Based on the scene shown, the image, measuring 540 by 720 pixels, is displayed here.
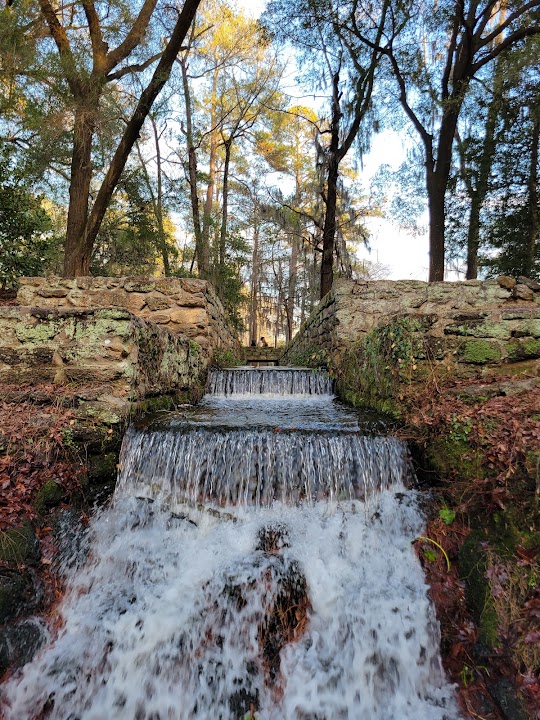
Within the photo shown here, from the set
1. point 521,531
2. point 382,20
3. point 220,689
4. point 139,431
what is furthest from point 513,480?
point 382,20

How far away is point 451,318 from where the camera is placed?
14.8 ft

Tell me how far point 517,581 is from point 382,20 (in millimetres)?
11463

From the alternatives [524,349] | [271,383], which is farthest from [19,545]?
[524,349]

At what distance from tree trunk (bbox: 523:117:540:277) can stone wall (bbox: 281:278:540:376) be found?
433 cm

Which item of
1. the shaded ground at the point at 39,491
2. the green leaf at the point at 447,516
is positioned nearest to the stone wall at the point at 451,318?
the green leaf at the point at 447,516

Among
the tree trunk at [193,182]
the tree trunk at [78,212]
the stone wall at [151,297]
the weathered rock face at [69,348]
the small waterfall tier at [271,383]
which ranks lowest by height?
the small waterfall tier at [271,383]

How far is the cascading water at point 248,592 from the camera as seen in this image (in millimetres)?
1903

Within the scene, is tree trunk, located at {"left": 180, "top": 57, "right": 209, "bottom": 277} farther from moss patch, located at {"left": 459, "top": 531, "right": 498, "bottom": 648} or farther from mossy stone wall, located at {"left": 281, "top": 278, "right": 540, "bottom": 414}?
moss patch, located at {"left": 459, "top": 531, "right": 498, "bottom": 648}

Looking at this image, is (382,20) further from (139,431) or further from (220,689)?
(220,689)

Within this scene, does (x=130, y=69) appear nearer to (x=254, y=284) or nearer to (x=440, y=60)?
(x=440, y=60)

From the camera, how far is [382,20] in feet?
28.5

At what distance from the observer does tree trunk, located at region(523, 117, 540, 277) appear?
8992mm

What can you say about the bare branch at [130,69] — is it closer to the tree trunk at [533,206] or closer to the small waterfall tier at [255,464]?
the small waterfall tier at [255,464]

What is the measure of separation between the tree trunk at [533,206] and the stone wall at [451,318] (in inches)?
171
